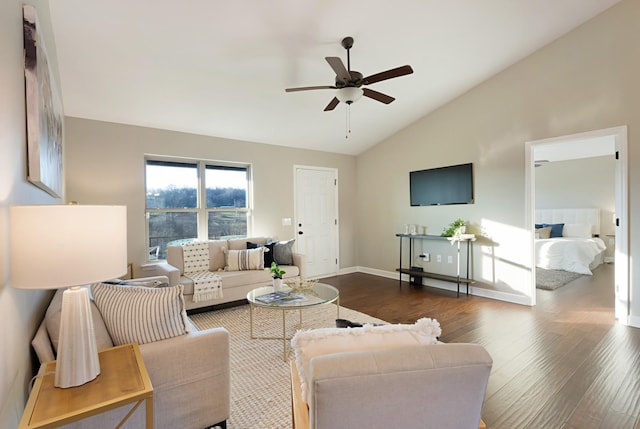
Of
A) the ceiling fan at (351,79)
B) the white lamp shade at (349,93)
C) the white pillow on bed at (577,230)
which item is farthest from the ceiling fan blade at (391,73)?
the white pillow on bed at (577,230)

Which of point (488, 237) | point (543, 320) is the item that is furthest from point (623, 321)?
point (488, 237)

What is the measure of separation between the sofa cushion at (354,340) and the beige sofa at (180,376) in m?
0.77

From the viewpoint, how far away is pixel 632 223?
316 centimetres

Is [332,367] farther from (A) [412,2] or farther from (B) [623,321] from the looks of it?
(B) [623,321]

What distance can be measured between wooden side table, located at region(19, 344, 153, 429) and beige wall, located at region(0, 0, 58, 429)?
8 centimetres

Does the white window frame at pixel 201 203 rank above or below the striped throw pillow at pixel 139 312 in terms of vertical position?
above

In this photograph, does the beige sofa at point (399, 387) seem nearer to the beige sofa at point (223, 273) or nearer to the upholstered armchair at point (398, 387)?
the upholstered armchair at point (398, 387)

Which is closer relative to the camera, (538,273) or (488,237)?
(488,237)

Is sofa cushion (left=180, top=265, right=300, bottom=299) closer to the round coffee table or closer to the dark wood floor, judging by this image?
the round coffee table

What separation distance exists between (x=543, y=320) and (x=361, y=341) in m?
3.40

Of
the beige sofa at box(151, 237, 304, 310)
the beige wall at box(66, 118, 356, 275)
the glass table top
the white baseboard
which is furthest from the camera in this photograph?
the beige wall at box(66, 118, 356, 275)

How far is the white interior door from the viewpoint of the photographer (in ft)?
17.9

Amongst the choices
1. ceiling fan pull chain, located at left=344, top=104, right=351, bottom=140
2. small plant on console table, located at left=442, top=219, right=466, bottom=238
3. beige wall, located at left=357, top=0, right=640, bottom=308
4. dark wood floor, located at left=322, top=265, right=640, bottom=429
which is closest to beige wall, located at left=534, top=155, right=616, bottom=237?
dark wood floor, located at left=322, top=265, right=640, bottom=429

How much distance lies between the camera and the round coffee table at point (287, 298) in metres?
2.60
